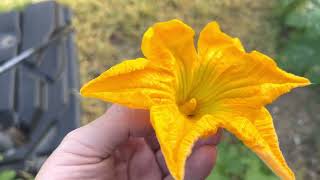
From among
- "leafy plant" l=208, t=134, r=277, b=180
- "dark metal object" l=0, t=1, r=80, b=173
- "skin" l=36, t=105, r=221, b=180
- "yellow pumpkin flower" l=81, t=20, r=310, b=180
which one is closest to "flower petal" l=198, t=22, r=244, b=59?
"yellow pumpkin flower" l=81, t=20, r=310, b=180

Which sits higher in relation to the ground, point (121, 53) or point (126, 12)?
point (126, 12)

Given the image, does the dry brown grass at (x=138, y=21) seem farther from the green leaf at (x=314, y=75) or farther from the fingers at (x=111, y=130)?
the fingers at (x=111, y=130)

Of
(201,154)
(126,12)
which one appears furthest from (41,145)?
(201,154)

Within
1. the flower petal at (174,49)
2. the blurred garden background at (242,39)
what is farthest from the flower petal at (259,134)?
the blurred garden background at (242,39)

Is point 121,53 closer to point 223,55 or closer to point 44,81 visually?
point 44,81

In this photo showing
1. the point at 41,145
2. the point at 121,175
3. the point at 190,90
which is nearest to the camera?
the point at 190,90

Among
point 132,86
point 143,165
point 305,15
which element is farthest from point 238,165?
point 132,86

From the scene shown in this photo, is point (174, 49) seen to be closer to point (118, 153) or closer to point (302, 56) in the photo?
point (118, 153)

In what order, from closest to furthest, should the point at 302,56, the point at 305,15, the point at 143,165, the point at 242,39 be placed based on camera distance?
the point at 143,165
the point at 302,56
the point at 305,15
the point at 242,39
